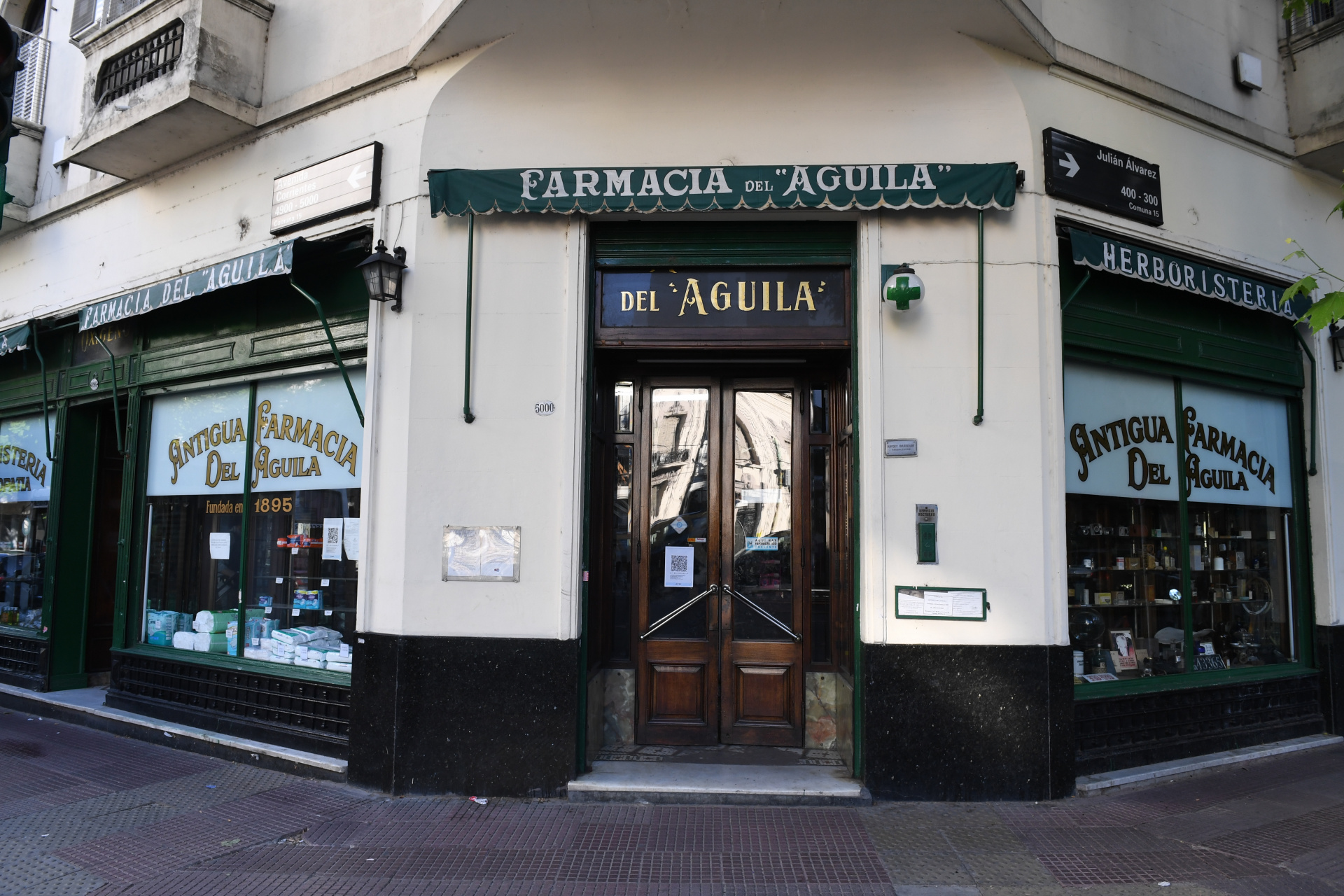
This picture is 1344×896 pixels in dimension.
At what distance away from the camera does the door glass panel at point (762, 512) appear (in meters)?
6.69

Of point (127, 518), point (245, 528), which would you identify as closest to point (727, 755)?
point (245, 528)

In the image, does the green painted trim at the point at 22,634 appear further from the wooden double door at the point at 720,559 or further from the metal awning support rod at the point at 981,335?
the metal awning support rod at the point at 981,335

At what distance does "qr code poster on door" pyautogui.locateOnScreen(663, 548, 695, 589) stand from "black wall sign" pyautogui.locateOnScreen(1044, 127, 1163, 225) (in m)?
3.81

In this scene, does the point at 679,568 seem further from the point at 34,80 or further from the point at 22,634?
the point at 34,80

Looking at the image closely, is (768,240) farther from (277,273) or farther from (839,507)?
(277,273)

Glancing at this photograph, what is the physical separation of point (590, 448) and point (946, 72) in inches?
146

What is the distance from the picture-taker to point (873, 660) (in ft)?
18.5

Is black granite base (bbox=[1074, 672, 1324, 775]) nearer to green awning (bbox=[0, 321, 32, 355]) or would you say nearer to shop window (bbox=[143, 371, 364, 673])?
shop window (bbox=[143, 371, 364, 673])

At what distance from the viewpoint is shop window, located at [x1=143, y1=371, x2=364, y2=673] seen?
22.3 feet

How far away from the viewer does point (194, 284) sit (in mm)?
6902

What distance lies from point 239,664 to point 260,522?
1.19 m

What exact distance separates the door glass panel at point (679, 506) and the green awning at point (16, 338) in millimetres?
6978

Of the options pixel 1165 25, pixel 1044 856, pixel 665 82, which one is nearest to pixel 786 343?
pixel 665 82

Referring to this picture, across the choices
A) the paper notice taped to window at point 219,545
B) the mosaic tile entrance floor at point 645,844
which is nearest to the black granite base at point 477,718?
the mosaic tile entrance floor at point 645,844
